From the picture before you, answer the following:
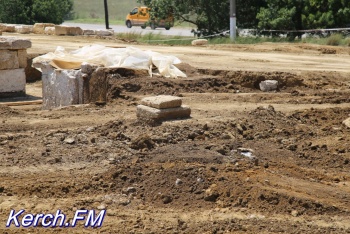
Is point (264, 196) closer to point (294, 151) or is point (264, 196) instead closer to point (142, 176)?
point (142, 176)

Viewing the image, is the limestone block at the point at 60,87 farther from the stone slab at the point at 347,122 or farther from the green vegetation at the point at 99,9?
the green vegetation at the point at 99,9

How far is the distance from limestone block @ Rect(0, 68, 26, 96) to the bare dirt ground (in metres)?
2.98

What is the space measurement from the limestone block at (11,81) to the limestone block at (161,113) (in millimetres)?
5973

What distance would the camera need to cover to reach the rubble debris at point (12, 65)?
47.2 feet

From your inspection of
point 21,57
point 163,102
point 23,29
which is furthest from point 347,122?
point 23,29

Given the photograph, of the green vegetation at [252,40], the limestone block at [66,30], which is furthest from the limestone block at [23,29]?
the green vegetation at [252,40]

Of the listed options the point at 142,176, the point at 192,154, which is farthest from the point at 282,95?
the point at 142,176

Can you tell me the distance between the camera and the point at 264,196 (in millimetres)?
6375

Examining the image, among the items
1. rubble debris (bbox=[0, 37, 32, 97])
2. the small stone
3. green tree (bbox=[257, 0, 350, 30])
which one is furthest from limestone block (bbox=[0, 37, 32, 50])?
green tree (bbox=[257, 0, 350, 30])

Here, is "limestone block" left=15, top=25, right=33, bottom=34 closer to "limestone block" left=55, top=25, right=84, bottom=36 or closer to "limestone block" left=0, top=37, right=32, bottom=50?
"limestone block" left=55, top=25, right=84, bottom=36

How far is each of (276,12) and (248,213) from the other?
21430 millimetres

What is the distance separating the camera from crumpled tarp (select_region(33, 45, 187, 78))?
13430 millimetres

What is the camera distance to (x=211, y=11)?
29156 millimetres

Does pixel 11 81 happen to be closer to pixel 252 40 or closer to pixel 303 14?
pixel 252 40
